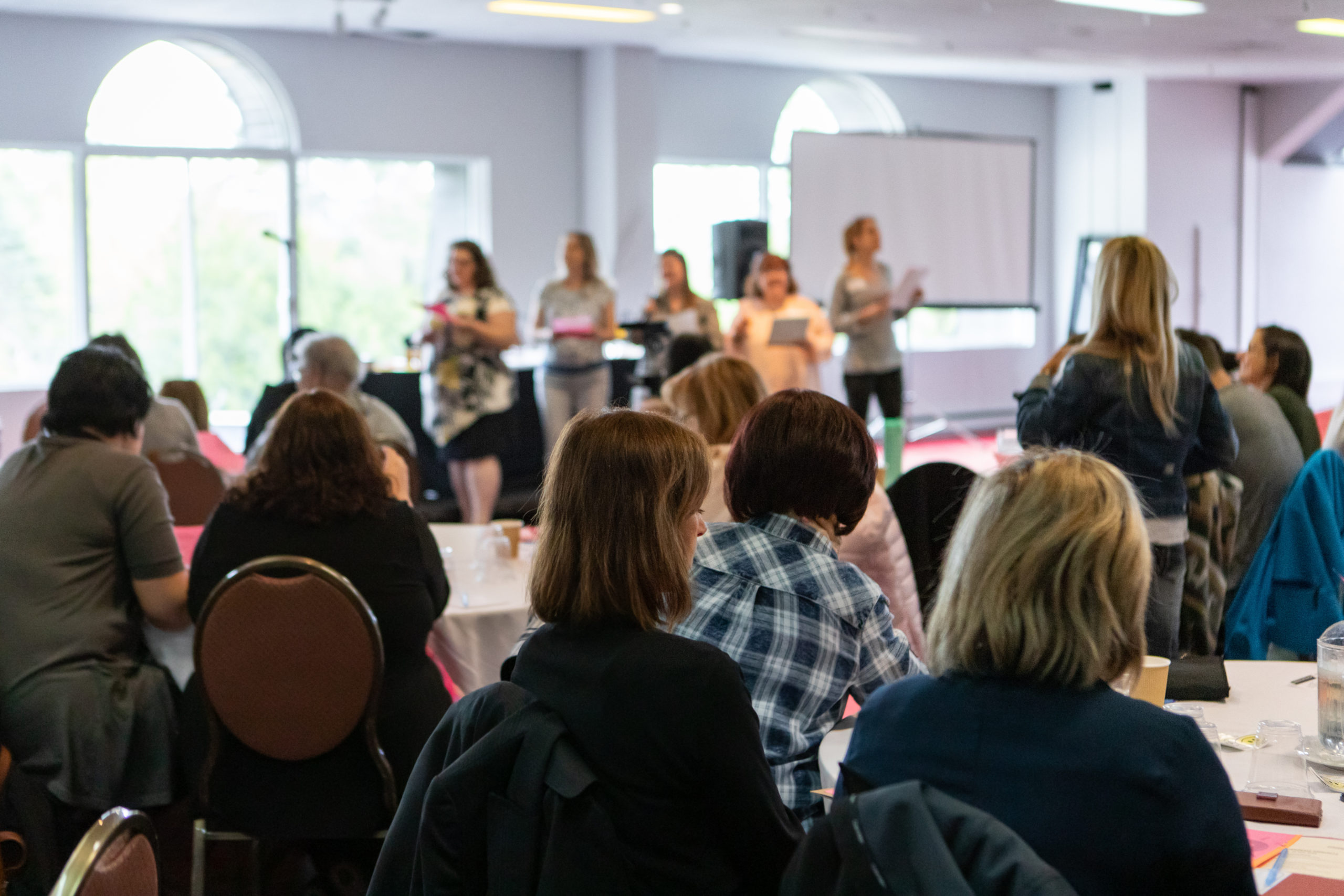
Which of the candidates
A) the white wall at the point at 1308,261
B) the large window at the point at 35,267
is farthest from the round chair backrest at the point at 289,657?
the white wall at the point at 1308,261

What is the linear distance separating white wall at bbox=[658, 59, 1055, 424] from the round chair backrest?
8.33 m

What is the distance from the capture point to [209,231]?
8953mm

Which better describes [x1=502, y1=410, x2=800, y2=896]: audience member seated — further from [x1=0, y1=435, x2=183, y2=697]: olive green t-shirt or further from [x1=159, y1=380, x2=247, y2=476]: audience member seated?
[x1=159, y1=380, x2=247, y2=476]: audience member seated

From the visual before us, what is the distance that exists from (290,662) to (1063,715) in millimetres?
1612

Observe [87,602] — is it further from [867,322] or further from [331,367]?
[867,322]

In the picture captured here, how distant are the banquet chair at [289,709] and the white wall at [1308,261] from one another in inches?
468

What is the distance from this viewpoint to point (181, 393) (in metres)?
4.99

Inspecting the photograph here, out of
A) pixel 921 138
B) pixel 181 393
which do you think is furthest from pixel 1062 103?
pixel 181 393

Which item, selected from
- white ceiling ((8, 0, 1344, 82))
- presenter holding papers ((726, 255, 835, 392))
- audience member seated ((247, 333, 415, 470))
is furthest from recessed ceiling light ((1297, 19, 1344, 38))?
audience member seated ((247, 333, 415, 470))

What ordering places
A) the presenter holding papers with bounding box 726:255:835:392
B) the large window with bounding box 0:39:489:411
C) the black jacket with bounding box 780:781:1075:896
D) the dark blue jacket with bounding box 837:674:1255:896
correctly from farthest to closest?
1. the large window with bounding box 0:39:489:411
2. the presenter holding papers with bounding box 726:255:835:392
3. the dark blue jacket with bounding box 837:674:1255:896
4. the black jacket with bounding box 780:781:1075:896

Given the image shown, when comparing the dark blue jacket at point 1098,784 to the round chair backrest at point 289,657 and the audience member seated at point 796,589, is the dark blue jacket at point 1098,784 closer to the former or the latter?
the audience member seated at point 796,589

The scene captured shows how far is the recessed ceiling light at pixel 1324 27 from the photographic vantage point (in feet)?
28.8

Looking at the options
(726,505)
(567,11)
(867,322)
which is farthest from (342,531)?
(567,11)

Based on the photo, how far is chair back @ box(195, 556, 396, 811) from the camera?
2.34 meters
